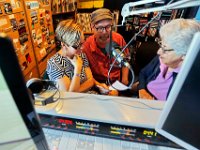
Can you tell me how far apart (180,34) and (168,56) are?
163mm

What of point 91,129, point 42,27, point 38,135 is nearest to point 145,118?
point 91,129

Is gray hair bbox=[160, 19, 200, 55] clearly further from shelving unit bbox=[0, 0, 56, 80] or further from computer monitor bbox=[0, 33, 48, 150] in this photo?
shelving unit bbox=[0, 0, 56, 80]

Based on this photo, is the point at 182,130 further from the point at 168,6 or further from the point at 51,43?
the point at 51,43

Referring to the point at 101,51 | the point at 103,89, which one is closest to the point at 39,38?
the point at 101,51

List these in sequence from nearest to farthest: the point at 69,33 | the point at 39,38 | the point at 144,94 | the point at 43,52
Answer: the point at 69,33, the point at 144,94, the point at 39,38, the point at 43,52

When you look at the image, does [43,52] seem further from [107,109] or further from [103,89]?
[107,109]

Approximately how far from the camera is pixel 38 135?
0.41m

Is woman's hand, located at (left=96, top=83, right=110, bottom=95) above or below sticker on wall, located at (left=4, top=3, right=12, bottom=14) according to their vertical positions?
below

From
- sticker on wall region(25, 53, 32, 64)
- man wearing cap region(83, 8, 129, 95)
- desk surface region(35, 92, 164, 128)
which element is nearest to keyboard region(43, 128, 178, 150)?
desk surface region(35, 92, 164, 128)

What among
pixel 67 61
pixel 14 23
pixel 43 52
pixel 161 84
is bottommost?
pixel 43 52

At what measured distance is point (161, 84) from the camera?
1.22 m

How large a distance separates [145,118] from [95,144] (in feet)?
0.76

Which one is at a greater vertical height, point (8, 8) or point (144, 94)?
point (8, 8)

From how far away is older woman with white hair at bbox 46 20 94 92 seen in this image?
117 cm
